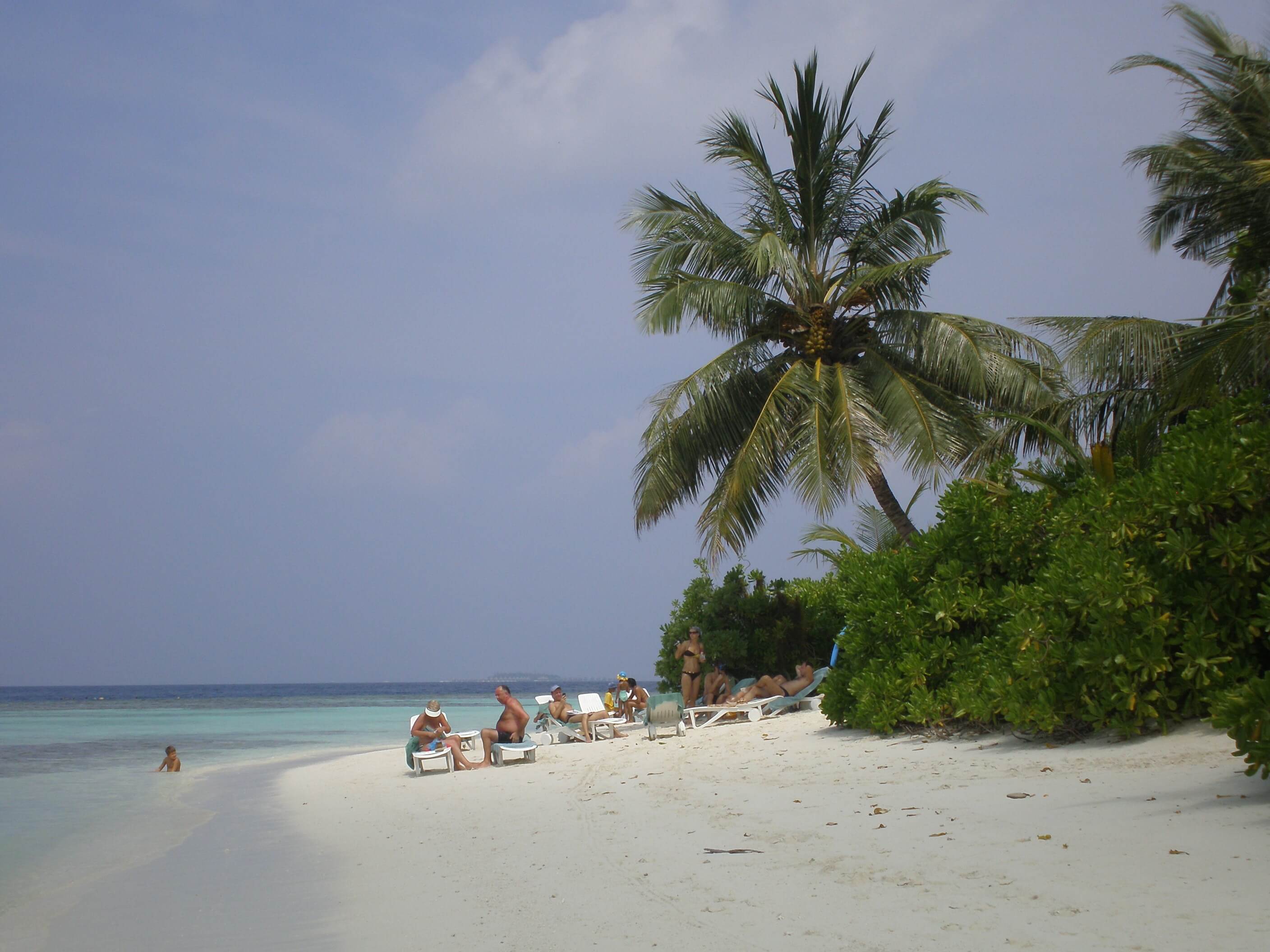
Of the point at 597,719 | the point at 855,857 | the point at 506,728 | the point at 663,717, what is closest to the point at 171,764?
the point at 506,728

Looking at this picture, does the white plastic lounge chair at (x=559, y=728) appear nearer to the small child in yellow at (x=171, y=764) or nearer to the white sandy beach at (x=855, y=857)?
the white sandy beach at (x=855, y=857)

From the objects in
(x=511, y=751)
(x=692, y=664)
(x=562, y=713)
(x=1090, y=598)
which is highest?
(x=1090, y=598)

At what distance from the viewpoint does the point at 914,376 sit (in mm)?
12570

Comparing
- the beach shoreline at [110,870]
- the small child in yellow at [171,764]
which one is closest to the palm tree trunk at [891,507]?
the beach shoreline at [110,870]

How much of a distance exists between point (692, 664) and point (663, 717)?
8.05 ft

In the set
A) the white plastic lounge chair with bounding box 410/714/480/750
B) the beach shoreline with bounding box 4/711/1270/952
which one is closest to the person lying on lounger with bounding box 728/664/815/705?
the white plastic lounge chair with bounding box 410/714/480/750

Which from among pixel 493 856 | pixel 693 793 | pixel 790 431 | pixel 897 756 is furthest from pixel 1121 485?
pixel 790 431

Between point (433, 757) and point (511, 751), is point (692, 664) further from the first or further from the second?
point (433, 757)

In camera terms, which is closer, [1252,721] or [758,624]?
[1252,721]

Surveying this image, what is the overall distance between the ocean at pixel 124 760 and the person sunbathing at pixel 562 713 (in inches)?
196

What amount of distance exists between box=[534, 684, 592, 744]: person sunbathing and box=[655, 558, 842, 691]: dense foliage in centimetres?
213

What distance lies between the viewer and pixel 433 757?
10.7 m

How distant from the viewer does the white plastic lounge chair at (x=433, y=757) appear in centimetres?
1070

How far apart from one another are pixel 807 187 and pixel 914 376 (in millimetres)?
3151
